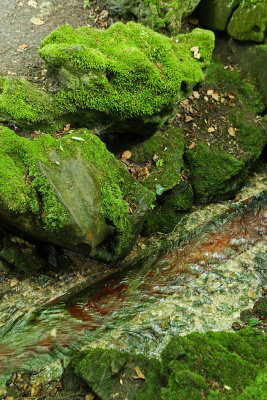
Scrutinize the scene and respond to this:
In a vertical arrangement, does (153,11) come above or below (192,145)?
above

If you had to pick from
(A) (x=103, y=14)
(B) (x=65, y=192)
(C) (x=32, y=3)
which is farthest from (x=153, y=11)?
(B) (x=65, y=192)

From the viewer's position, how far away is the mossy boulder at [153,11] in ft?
20.3

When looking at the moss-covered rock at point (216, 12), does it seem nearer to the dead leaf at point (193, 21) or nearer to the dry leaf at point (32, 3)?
the dead leaf at point (193, 21)

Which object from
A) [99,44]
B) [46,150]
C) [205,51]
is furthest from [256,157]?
[46,150]

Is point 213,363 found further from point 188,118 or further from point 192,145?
point 188,118

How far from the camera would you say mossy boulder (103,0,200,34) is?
20.3 ft

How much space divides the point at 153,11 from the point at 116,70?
2.43 m

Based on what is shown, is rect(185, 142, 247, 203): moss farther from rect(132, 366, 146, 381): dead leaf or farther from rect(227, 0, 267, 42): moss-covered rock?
rect(132, 366, 146, 381): dead leaf

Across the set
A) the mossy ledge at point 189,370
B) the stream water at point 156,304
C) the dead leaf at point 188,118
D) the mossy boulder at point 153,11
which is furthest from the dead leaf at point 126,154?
the mossy ledge at point 189,370

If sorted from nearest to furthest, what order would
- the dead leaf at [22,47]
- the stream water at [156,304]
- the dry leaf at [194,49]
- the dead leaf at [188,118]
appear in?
the stream water at [156,304] < the dry leaf at [194,49] < the dead leaf at [22,47] < the dead leaf at [188,118]

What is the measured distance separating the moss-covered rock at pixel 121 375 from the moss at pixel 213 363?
162 millimetres

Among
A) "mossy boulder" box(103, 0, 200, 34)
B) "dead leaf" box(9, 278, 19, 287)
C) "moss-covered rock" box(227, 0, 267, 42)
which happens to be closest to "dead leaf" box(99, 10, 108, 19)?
"mossy boulder" box(103, 0, 200, 34)

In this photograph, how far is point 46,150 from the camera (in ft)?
14.1

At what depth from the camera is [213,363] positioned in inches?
100
